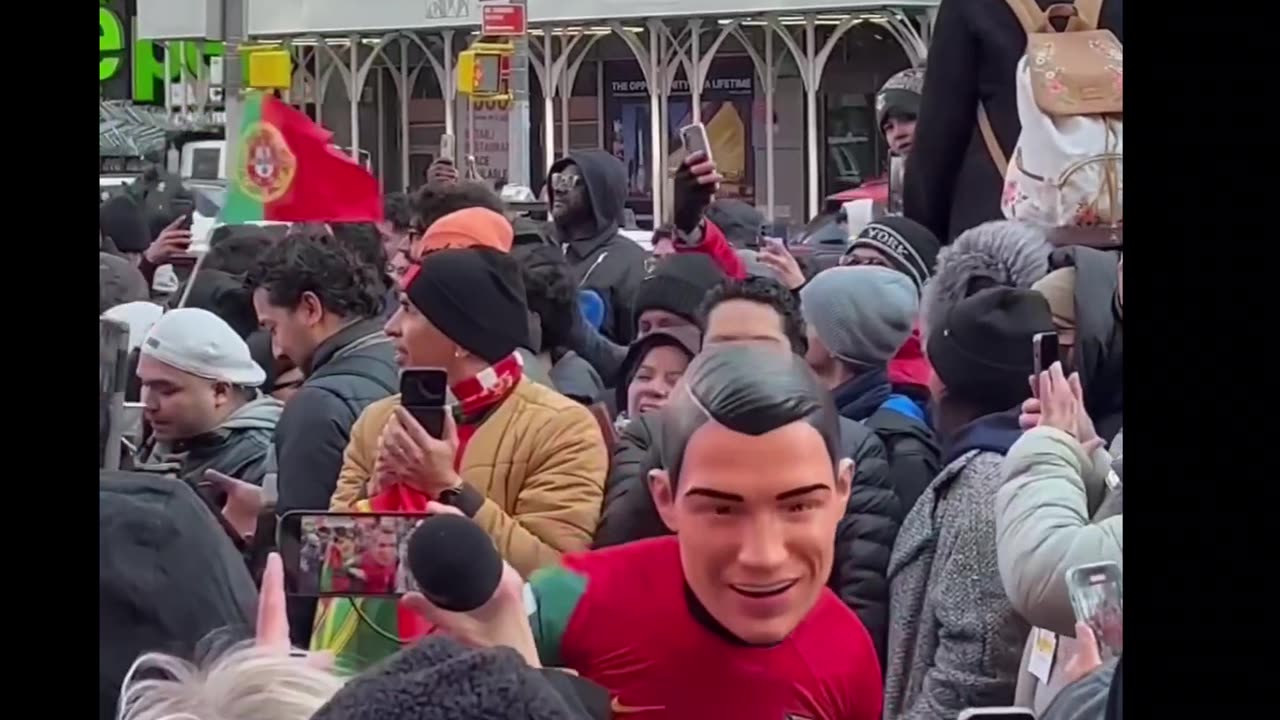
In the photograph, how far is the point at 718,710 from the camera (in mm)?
2469

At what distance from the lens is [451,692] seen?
1.47 metres

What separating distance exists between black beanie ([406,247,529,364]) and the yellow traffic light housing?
0.81 meters

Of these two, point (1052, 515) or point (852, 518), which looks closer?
point (1052, 515)

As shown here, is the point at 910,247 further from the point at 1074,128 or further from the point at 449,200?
the point at 449,200

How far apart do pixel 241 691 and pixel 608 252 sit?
2.97m

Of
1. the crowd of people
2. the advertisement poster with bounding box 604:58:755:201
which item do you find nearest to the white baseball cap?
the crowd of people

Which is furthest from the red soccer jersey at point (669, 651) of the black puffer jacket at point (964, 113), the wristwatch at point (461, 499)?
the black puffer jacket at point (964, 113)

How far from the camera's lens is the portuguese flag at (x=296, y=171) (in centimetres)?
329

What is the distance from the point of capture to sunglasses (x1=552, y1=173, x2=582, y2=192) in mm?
4211

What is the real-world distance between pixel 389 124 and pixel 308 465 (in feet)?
4.24

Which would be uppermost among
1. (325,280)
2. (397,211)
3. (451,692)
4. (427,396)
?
(397,211)

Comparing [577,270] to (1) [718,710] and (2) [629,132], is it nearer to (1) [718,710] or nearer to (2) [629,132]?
(2) [629,132]

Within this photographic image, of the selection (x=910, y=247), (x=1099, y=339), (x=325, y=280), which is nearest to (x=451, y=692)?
(x=1099, y=339)

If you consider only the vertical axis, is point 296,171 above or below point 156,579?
above
